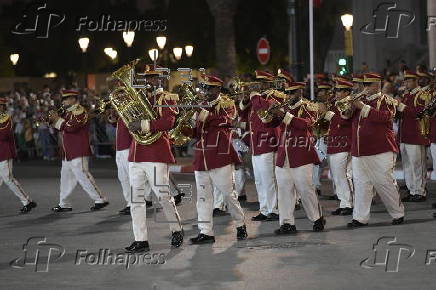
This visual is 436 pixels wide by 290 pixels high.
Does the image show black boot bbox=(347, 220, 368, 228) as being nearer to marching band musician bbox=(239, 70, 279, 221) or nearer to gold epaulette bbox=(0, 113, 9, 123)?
marching band musician bbox=(239, 70, 279, 221)

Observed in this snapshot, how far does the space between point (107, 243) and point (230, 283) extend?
332 cm

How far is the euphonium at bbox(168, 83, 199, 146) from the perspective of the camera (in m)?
13.2

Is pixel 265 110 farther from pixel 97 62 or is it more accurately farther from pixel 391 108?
pixel 97 62

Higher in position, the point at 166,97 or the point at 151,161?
the point at 166,97

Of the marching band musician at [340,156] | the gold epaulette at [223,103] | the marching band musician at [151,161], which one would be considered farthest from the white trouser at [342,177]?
the marching band musician at [151,161]

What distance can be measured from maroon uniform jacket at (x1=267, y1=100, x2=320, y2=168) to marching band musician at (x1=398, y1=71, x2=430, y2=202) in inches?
138

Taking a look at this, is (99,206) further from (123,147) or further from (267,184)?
(267,184)

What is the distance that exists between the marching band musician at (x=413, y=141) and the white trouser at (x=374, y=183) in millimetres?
2833

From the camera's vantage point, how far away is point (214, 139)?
13531mm

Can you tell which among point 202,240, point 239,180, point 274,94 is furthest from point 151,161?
point 239,180

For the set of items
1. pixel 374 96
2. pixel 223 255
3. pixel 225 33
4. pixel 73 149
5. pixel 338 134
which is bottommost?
pixel 223 255

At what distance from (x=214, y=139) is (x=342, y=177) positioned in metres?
3.40

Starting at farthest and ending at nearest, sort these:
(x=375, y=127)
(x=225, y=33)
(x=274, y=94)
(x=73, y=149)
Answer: (x=225, y=33)
(x=73, y=149)
(x=274, y=94)
(x=375, y=127)

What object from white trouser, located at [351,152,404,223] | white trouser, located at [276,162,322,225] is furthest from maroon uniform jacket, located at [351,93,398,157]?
white trouser, located at [276,162,322,225]
